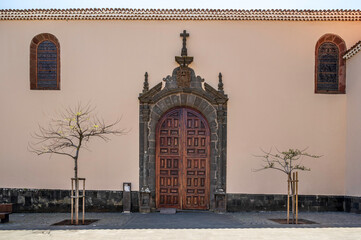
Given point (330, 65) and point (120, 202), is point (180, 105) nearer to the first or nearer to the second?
point (120, 202)

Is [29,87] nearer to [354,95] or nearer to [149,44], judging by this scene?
[149,44]

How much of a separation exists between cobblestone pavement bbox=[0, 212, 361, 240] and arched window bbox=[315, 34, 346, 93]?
359cm

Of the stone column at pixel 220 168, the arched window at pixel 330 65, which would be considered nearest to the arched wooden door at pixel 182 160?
the stone column at pixel 220 168

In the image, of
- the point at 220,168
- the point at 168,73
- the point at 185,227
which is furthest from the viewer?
the point at 168,73

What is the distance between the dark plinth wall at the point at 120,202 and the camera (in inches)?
442

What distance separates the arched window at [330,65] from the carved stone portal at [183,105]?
2880 mm

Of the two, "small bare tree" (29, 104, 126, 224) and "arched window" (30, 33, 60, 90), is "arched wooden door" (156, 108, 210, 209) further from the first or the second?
"arched window" (30, 33, 60, 90)

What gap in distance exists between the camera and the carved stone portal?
36.9 feet

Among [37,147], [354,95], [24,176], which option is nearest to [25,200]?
[24,176]

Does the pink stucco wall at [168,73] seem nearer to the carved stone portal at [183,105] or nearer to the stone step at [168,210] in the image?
the carved stone portal at [183,105]

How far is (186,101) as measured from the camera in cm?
1136

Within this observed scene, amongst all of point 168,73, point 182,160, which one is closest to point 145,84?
point 168,73

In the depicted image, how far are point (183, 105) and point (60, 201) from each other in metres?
4.39

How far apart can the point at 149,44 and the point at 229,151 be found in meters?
3.82
